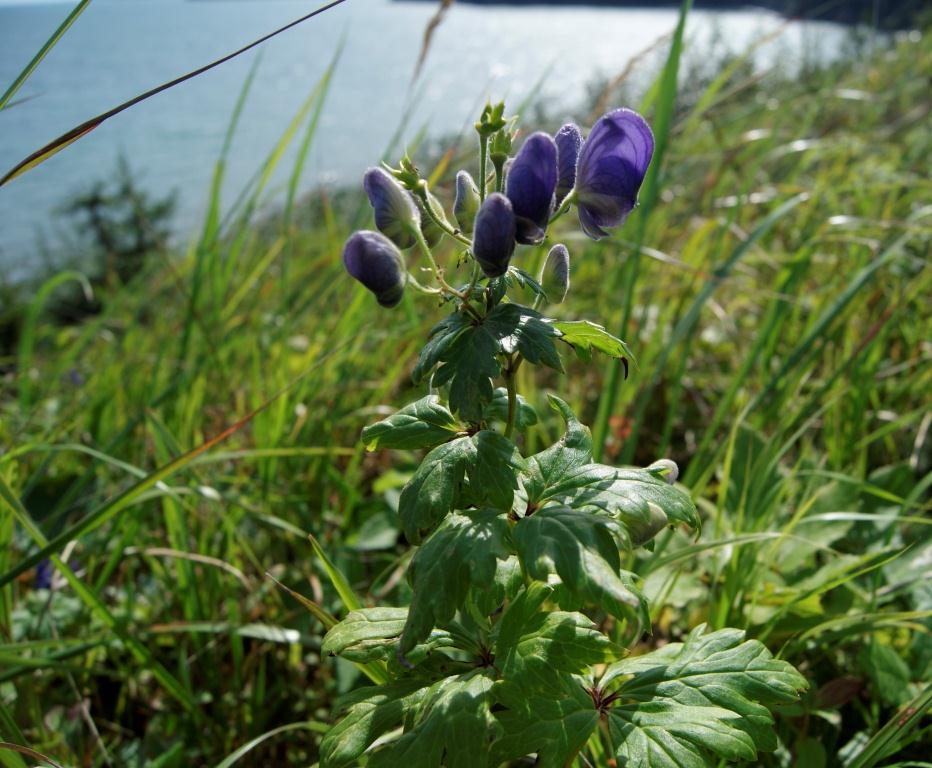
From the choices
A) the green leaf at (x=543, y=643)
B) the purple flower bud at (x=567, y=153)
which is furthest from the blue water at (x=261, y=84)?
the green leaf at (x=543, y=643)

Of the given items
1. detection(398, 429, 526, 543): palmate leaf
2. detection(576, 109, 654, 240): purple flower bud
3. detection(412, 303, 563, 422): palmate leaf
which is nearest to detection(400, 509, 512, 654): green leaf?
detection(398, 429, 526, 543): palmate leaf

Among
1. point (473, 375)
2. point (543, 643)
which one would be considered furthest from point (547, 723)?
point (473, 375)

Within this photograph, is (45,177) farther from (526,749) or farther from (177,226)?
(526,749)

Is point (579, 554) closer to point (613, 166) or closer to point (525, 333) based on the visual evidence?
point (525, 333)

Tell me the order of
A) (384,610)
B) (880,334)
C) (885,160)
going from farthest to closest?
(885,160) < (880,334) < (384,610)

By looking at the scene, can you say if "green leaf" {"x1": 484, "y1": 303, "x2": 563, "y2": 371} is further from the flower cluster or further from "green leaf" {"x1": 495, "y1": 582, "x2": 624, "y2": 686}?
"green leaf" {"x1": 495, "y1": 582, "x2": 624, "y2": 686}

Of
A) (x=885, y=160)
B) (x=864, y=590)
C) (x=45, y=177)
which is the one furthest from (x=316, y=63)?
(x=864, y=590)

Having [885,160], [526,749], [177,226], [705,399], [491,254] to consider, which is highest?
[491,254]
